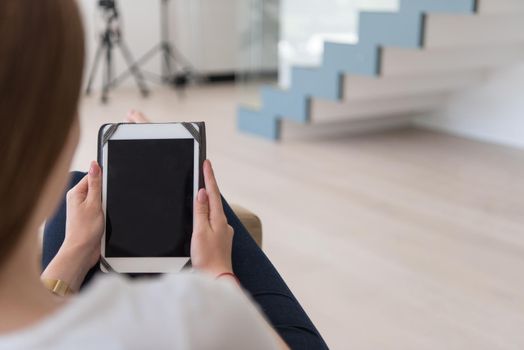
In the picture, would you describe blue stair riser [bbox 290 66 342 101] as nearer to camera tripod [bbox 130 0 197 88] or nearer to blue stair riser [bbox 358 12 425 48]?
blue stair riser [bbox 358 12 425 48]

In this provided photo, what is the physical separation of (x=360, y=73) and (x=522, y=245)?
1.44 metres

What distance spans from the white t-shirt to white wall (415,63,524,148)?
12.6ft

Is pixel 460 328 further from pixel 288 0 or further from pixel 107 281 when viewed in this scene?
pixel 288 0

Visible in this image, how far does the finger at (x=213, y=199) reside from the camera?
36.0 inches

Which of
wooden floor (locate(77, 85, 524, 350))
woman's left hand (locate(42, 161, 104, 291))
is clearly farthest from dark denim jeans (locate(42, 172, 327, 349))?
wooden floor (locate(77, 85, 524, 350))

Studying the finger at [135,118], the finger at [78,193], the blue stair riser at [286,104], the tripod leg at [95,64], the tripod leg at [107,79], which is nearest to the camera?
the finger at [78,193]

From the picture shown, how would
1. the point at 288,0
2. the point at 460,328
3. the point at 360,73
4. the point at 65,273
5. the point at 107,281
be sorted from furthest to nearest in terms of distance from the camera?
the point at 288,0, the point at 360,73, the point at 460,328, the point at 65,273, the point at 107,281

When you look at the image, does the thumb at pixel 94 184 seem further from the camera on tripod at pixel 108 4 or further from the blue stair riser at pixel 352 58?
the camera on tripod at pixel 108 4

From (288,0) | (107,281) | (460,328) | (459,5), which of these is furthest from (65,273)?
(288,0)

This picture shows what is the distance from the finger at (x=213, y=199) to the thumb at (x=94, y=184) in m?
0.16

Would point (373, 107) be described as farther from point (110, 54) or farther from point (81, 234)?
point (81, 234)

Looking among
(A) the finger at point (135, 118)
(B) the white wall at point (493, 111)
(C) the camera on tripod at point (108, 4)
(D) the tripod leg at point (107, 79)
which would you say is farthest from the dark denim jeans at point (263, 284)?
(C) the camera on tripod at point (108, 4)

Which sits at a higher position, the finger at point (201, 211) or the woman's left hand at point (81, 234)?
the finger at point (201, 211)

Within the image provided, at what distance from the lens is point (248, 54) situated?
474 cm
